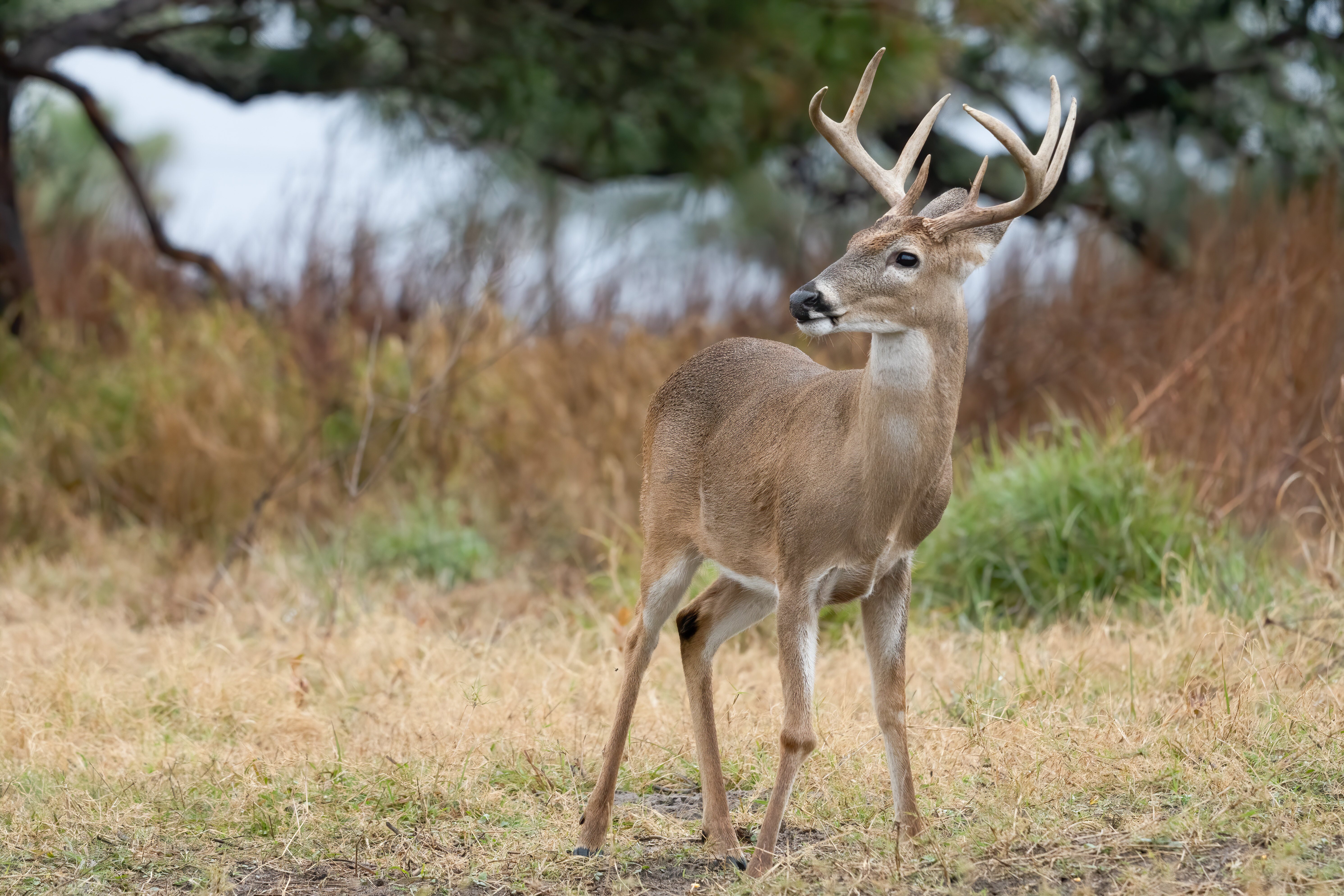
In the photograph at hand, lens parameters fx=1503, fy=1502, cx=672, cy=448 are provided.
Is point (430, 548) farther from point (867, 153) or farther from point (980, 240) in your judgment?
point (980, 240)

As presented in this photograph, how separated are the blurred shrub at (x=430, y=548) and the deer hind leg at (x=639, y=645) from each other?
10.7ft

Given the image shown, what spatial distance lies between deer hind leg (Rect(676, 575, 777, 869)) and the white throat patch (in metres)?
0.71

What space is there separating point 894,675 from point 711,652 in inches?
22.3

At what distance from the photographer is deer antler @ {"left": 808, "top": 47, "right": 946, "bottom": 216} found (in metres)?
3.47

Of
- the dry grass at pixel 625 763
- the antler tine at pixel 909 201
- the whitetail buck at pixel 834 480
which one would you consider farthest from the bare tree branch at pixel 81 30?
the antler tine at pixel 909 201

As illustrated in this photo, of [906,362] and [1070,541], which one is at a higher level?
[906,362]

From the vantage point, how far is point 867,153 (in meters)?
3.60

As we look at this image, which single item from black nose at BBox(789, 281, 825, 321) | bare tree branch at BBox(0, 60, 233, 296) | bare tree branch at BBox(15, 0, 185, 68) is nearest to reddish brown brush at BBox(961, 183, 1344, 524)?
black nose at BBox(789, 281, 825, 321)

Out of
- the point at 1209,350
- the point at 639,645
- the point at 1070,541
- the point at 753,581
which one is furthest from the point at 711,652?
the point at 1209,350

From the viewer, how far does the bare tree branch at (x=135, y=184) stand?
9.47 metres

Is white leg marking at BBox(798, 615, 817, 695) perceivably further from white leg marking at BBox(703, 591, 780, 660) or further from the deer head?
the deer head

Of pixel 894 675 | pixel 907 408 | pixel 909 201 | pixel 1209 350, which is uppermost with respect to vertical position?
pixel 909 201

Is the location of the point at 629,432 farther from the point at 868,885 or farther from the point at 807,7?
the point at 868,885

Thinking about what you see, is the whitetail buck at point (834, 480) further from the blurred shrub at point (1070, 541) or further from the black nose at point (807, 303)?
the blurred shrub at point (1070, 541)
